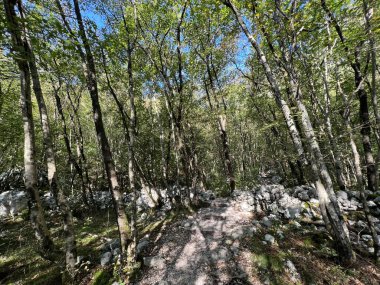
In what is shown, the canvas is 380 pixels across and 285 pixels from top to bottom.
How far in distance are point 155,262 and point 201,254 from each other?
53.6 inches

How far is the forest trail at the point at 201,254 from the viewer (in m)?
5.04

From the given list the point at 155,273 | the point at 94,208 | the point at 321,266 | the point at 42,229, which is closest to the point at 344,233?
the point at 321,266

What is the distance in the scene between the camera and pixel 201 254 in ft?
19.7

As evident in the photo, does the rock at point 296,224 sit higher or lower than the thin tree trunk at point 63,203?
lower

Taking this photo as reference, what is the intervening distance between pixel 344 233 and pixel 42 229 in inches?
291

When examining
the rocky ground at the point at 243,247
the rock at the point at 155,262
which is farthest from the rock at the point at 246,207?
the rock at the point at 155,262

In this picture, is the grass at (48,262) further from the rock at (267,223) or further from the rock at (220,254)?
the rock at (267,223)

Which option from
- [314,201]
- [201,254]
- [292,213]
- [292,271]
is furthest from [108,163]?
[314,201]

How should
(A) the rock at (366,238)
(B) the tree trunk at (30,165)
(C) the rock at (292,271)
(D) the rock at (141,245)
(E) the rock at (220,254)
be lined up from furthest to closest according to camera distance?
(A) the rock at (366,238)
(D) the rock at (141,245)
(E) the rock at (220,254)
(C) the rock at (292,271)
(B) the tree trunk at (30,165)

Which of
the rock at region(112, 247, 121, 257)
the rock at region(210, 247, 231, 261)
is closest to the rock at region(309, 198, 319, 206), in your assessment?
the rock at region(210, 247, 231, 261)

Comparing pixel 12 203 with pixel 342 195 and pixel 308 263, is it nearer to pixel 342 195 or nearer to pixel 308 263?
pixel 308 263

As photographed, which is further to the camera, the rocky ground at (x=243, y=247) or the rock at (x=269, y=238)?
the rock at (x=269, y=238)

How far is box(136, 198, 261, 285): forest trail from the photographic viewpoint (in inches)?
199

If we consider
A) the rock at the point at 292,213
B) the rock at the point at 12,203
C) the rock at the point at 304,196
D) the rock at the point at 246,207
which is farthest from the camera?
the rock at the point at 12,203
